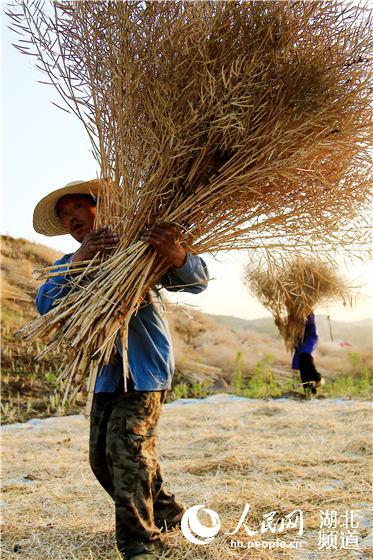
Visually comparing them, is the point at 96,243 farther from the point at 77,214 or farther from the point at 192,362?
the point at 192,362

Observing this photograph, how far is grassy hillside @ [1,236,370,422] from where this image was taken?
672 cm

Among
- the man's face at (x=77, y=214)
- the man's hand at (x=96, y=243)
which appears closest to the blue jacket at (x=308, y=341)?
the man's face at (x=77, y=214)

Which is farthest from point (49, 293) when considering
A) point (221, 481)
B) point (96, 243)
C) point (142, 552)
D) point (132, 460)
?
point (221, 481)

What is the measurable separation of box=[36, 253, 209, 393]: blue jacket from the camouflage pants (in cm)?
6

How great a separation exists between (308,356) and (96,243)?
4769 millimetres

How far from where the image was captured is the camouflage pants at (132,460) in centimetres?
219

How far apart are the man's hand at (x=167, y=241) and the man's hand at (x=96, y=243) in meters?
0.13

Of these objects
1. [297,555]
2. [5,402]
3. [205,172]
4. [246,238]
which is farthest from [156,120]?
[5,402]

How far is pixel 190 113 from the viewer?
2107 mm

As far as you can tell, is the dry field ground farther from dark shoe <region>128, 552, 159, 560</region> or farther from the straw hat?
the straw hat

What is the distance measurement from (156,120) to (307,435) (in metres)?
3.18

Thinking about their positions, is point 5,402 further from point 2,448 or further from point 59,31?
point 59,31

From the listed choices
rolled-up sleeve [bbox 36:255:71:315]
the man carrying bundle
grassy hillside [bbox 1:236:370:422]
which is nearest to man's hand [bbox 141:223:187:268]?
the man carrying bundle

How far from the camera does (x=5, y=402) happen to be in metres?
6.38
